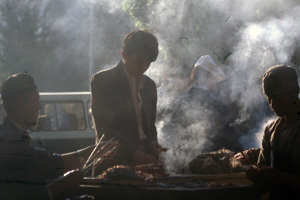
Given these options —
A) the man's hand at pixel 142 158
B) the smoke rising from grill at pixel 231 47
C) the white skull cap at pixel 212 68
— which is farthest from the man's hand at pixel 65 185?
the white skull cap at pixel 212 68

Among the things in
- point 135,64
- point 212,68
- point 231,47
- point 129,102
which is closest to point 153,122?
point 129,102

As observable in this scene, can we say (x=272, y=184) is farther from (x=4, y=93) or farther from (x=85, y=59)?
(x=85, y=59)

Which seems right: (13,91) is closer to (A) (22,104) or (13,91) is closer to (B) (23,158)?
(A) (22,104)

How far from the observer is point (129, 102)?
4453 millimetres

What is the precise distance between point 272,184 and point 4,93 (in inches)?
72.5

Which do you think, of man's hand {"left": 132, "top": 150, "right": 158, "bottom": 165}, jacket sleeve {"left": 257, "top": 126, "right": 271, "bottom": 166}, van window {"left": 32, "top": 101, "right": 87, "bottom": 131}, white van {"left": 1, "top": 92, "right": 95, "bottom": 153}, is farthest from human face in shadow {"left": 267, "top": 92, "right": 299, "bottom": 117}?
van window {"left": 32, "top": 101, "right": 87, "bottom": 131}

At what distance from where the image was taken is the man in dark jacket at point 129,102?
426 centimetres

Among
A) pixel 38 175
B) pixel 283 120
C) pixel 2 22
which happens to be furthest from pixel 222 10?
pixel 2 22

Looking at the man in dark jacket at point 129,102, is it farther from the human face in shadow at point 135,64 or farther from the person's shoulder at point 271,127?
the person's shoulder at point 271,127

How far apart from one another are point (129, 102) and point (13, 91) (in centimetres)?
142

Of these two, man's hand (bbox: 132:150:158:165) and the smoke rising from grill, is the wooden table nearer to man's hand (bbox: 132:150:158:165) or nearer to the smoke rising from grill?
man's hand (bbox: 132:150:158:165)

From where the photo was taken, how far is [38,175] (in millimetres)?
3102

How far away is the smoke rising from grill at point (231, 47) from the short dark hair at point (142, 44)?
2.16 meters

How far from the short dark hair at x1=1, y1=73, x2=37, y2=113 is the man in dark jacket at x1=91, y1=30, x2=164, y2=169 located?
117 cm
